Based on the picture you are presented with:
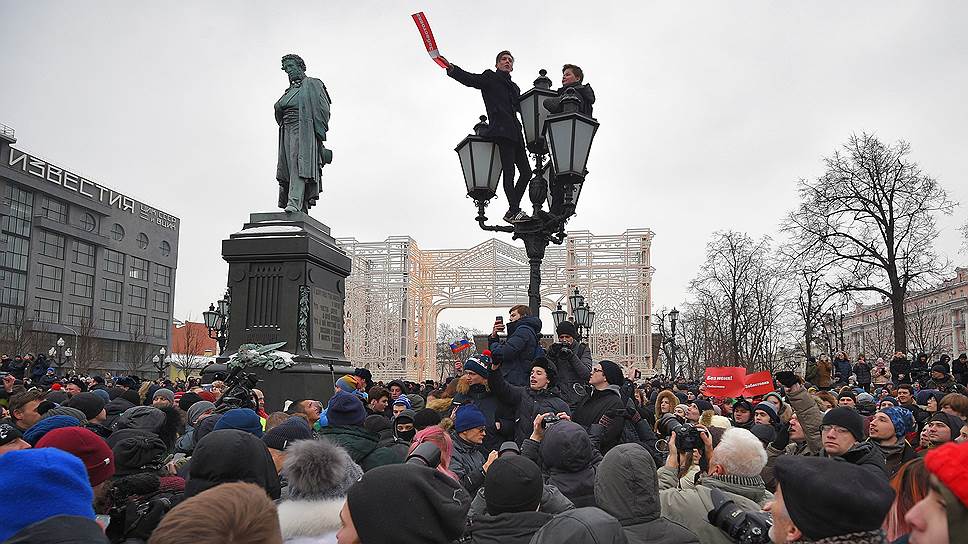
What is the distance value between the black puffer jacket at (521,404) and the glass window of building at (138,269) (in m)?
89.9

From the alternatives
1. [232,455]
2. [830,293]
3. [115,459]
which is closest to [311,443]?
[232,455]

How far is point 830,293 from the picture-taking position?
30000mm

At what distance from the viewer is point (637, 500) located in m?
3.32

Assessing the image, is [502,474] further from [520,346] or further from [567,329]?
[567,329]

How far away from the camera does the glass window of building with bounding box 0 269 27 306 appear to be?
7012cm

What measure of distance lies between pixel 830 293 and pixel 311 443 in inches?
1205

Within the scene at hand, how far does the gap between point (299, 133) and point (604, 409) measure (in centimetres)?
902

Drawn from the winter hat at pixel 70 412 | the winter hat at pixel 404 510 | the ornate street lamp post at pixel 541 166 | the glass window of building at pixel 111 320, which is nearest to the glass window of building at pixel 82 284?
the glass window of building at pixel 111 320

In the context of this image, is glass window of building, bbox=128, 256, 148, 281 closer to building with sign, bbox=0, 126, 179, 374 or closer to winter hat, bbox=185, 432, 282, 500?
building with sign, bbox=0, 126, 179, 374

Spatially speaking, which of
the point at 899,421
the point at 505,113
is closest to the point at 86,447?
the point at 505,113

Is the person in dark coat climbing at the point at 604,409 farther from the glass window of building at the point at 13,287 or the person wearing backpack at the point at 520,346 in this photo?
the glass window of building at the point at 13,287

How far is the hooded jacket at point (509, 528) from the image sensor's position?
3064mm

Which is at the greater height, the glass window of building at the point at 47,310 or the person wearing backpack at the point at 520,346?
the glass window of building at the point at 47,310

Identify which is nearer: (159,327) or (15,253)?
(15,253)
